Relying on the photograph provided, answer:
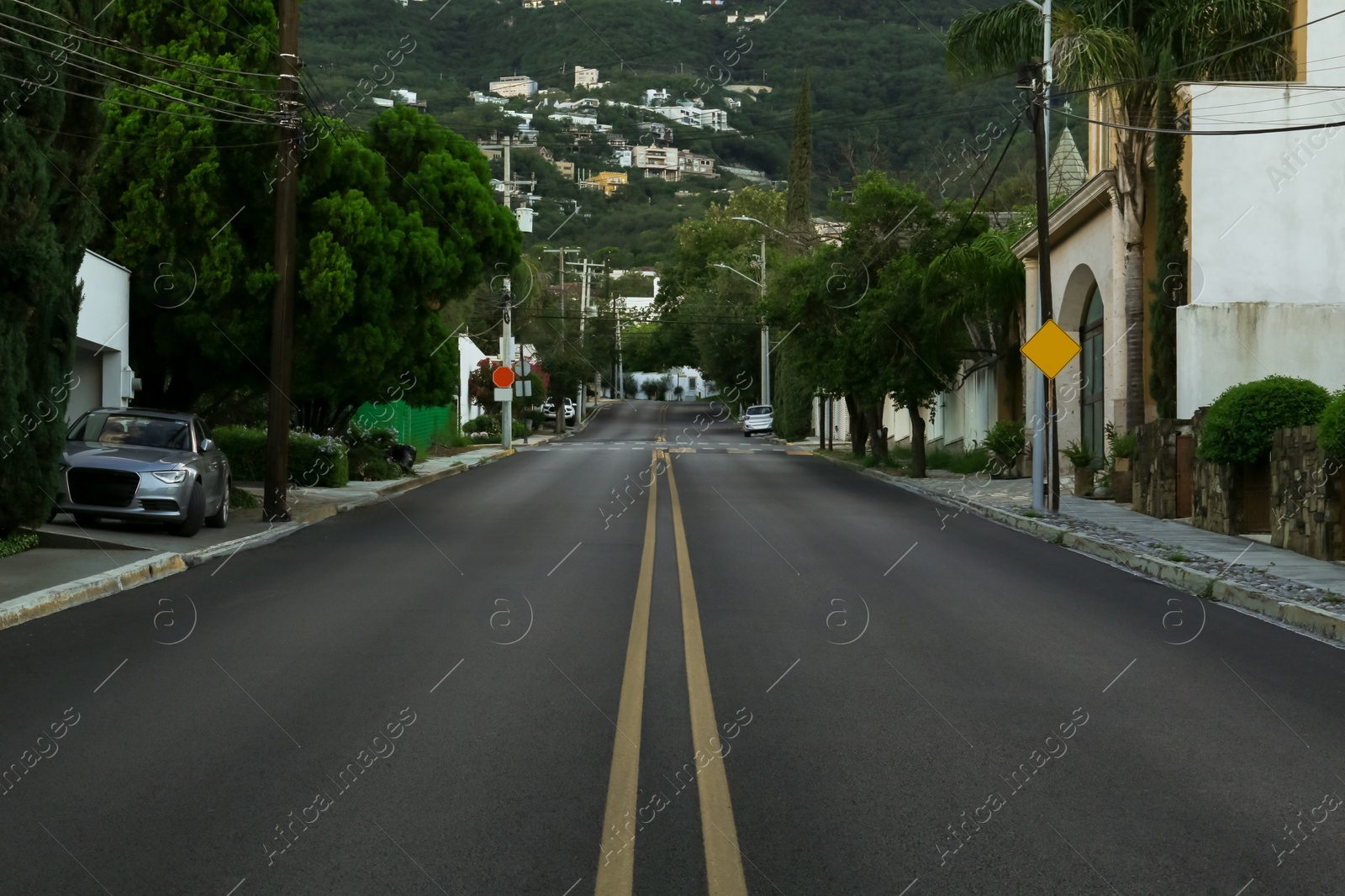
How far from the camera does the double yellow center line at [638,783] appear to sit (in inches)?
201

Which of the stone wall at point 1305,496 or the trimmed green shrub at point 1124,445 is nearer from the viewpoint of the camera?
the stone wall at point 1305,496

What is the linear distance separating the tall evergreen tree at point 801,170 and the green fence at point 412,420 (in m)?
21.3

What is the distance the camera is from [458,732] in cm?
722

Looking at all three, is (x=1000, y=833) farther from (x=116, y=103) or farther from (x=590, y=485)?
(x=590, y=485)

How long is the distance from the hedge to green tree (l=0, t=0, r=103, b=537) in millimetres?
11112

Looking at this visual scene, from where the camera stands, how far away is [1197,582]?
542 inches

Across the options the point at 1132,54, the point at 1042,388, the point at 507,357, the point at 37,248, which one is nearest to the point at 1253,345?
the point at 1042,388

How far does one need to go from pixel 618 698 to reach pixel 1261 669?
443 cm

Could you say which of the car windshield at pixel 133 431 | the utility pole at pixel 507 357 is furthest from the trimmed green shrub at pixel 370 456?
the utility pole at pixel 507 357

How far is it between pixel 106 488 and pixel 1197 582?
12.4 m

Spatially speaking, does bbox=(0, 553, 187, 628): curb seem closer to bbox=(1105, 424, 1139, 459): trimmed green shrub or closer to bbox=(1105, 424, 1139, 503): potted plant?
bbox=(1105, 424, 1139, 459): trimmed green shrub

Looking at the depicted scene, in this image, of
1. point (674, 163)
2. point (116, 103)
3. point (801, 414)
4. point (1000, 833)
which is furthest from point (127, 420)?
point (674, 163)

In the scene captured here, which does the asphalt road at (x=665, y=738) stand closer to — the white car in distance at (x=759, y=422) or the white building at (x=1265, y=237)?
the white building at (x=1265, y=237)

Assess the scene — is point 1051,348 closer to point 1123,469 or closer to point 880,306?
point 1123,469
